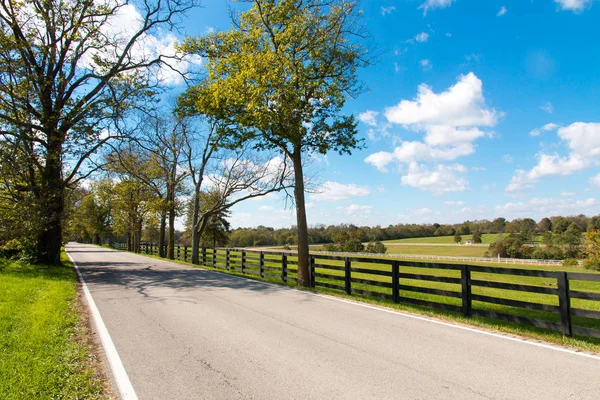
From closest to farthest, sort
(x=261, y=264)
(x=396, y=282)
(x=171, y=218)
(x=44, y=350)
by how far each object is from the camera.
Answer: (x=44, y=350)
(x=396, y=282)
(x=261, y=264)
(x=171, y=218)

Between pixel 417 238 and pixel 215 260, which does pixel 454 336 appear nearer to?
pixel 215 260

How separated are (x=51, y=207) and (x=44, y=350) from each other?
1409 centimetres

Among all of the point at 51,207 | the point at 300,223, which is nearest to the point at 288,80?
the point at 300,223

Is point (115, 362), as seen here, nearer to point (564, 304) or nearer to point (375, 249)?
point (564, 304)

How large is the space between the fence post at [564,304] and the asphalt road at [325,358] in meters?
1.07

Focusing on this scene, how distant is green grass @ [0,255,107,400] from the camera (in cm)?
383

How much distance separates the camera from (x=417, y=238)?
4446 inches

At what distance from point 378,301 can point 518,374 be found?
5.06m

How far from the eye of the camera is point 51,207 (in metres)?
16.6

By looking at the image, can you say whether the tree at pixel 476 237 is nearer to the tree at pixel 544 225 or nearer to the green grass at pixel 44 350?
the tree at pixel 544 225

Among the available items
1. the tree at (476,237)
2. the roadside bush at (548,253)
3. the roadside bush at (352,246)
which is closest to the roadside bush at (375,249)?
the roadside bush at (352,246)

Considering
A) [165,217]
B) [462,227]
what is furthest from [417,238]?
[165,217]

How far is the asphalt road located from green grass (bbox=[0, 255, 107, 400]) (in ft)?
1.70

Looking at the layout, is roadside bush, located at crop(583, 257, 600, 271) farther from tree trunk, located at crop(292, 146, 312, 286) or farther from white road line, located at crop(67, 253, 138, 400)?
white road line, located at crop(67, 253, 138, 400)
